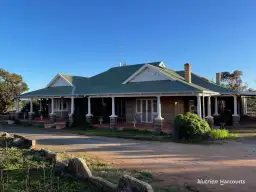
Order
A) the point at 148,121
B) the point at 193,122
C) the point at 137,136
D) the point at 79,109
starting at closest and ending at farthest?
the point at 193,122 → the point at 137,136 → the point at 148,121 → the point at 79,109

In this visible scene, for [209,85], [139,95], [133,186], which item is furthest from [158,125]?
[133,186]

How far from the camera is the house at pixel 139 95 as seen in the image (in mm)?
19188

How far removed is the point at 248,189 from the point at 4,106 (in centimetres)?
3550

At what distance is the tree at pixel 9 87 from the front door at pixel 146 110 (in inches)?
838

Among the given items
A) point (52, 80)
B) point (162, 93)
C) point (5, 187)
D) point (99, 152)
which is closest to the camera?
point (5, 187)

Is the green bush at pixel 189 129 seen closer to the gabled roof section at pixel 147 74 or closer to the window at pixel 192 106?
the gabled roof section at pixel 147 74

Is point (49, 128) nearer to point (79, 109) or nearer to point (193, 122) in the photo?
point (79, 109)

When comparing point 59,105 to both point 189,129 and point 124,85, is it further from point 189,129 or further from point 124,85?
point 189,129

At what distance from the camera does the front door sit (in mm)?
21927

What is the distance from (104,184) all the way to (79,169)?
1291 millimetres

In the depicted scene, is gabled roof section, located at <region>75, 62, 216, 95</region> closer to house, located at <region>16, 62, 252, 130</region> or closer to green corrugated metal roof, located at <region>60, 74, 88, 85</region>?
house, located at <region>16, 62, 252, 130</region>

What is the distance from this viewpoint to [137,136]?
651 inches

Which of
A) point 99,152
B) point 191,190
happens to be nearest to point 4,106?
point 99,152

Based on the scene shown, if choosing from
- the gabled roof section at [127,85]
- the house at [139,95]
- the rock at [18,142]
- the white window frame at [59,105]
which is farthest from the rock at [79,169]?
the white window frame at [59,105]
